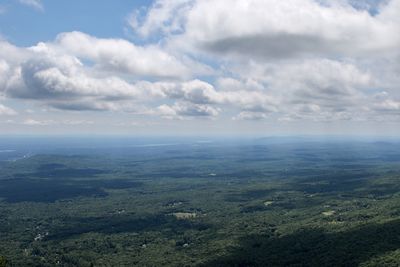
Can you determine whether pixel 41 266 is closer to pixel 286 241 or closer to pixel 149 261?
pixel 149 261

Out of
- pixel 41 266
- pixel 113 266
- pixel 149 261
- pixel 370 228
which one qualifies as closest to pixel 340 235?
pixel 370 228

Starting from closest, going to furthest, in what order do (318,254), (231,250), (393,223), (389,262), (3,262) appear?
(3,262), (389,262), (318,254), (393,223), (231,250)

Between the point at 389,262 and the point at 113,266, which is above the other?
the point at 389,262

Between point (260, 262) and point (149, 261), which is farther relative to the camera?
point (149, 261)

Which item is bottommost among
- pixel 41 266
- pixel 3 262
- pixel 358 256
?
pixel 41 266

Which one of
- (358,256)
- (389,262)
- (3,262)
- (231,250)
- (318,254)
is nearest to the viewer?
(3,262)

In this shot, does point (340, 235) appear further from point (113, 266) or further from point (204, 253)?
point (113, 266)
